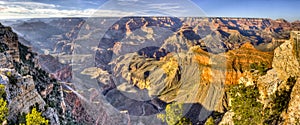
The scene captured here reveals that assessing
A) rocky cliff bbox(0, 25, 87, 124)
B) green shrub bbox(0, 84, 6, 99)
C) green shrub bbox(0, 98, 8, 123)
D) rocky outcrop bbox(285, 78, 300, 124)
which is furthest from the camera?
rocky outcrop bbox(285, 78, 300, 124)

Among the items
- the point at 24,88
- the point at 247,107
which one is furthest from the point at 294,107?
the point at 24,88

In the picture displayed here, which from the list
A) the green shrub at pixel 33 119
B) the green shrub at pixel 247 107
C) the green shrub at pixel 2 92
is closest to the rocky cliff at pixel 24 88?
the green shrub at pixel 2 92

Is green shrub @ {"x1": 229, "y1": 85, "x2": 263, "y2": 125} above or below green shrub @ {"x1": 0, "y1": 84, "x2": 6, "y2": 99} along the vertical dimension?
below

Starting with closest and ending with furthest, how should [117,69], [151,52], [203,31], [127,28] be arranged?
1. [117,69]
2. [151,52]
3. [203,31]
4. [127,28]

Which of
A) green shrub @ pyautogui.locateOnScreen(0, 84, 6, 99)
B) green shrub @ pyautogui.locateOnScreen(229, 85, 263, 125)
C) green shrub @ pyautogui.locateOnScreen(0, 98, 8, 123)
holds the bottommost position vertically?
green shrub @ pyautogui.locateOnScreen(229, 85, 263, 125)

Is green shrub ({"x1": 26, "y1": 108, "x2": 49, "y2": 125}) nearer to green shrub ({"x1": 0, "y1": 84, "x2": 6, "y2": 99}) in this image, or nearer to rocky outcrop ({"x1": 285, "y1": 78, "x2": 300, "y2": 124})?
green shrub ({"x1": 0, "y1": 84, "x2": 6, "y2": 99})

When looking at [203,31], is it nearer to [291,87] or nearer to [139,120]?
[139,120]

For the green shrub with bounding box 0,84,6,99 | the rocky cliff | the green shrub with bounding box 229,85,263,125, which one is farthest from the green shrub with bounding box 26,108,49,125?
the green shrub with bounding box 229,85,263,125

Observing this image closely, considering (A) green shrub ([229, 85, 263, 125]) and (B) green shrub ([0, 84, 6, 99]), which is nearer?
(B) green shrub ([0, 84, 6, 99])

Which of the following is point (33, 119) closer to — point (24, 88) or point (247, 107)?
Answer: point (24, 88)

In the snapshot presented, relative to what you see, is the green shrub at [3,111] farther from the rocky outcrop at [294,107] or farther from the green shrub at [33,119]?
the rocky outcrop at [294,107]

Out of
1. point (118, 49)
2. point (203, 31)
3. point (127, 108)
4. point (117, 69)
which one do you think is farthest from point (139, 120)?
point (203, 31)
